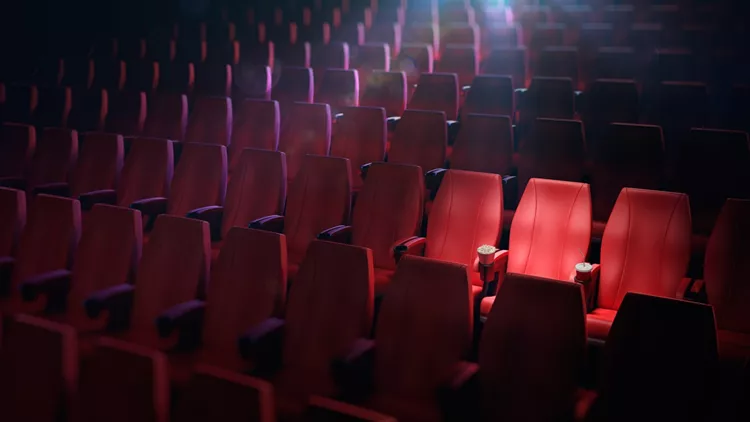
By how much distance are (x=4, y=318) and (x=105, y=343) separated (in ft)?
0.48

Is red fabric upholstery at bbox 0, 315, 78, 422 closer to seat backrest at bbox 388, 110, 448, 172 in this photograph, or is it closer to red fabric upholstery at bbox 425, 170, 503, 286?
red fabric upholstery at bbox 425, 170, 503, 286

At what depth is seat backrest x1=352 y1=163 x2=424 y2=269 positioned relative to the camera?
2.19 ft

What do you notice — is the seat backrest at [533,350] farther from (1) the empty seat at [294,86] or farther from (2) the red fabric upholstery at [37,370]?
(1) the empty seat at [294,86]

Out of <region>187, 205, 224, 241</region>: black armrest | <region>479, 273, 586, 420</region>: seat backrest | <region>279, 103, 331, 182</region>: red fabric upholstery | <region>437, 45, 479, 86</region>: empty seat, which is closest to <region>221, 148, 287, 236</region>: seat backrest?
<region>187, 205, 224, 241</region>: black armrest

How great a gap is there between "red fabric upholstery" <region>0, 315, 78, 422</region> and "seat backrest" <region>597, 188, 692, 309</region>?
0.42 m

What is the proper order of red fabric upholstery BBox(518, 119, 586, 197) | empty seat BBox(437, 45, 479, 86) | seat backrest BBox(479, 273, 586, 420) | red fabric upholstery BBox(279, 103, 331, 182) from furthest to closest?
empty seat BBox(437, 45, 479, 86), red fabric upholstery BBox(279, 103, 331, 182), red fabric upholstery BBox(518, 119, 586, 197), seat backrest BBox(479, 273, 586, 420)

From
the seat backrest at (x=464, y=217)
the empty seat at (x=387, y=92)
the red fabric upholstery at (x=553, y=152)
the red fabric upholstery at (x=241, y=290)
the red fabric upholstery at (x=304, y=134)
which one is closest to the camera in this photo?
the red fabric upholstery at (x=241, y=290)

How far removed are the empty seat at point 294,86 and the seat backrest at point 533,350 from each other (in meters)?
0.64

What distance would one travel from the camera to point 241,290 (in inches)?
21.6

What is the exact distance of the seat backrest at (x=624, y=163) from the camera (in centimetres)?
72

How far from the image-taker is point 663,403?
41 cm

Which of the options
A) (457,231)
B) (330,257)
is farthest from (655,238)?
(330,257)

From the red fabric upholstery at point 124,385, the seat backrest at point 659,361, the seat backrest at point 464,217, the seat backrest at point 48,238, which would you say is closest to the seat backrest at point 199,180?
the seat backrest at point 48,238

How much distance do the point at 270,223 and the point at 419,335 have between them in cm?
26
